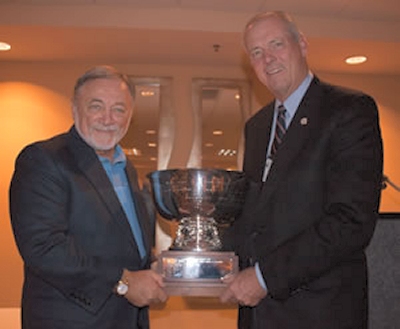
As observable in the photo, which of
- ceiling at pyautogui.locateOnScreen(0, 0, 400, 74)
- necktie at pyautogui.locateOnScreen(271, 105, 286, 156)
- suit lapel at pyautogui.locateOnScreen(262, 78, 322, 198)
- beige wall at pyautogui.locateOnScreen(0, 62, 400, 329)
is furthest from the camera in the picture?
beige wall at pyautogui.locateOnScreen(0, 62, 400, 329)

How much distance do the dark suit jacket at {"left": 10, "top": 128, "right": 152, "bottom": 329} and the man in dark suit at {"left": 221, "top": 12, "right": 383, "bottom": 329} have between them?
0.35 metres

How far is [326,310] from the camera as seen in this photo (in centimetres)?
131

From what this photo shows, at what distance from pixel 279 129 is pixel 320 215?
1.10ft

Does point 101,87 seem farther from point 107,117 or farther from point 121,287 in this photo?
point 121,287

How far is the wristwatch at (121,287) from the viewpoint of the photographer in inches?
54.1

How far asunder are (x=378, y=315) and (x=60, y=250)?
124cm

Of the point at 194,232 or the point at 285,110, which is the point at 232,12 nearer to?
the point at 285,110

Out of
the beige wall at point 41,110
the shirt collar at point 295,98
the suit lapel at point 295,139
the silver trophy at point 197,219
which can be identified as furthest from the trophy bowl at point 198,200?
the beige wall at point 41,110

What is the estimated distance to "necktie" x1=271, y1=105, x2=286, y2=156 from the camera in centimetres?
151

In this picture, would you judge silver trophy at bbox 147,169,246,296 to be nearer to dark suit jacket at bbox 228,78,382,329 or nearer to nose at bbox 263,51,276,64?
dark suit jacket at bbox 228,78,382,329

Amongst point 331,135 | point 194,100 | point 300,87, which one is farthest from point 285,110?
point 194,100

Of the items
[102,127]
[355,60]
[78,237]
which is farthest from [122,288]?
[355,60]

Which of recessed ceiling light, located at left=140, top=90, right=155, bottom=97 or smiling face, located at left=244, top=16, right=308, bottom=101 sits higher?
recessed ceiling light, located at left=140, top=90, right=155, bottom=97

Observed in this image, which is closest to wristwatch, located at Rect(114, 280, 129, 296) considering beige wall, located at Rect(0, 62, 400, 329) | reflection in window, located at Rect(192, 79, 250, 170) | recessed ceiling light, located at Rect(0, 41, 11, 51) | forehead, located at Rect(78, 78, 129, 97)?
forehead, located at Rect(78, 78, 129, 97)
